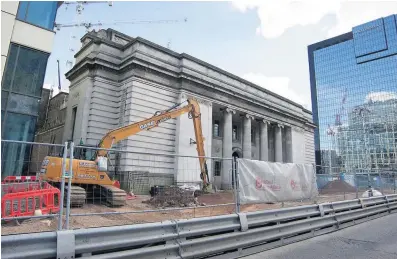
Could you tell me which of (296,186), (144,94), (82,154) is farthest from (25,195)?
(144,94)

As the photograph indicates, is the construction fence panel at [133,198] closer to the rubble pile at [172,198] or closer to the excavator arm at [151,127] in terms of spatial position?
the rubble pile at [172,198]

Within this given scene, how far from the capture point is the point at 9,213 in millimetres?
7980

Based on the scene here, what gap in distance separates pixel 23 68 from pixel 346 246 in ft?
55.4

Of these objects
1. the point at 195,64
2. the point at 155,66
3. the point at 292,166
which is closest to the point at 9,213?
the point at 292,166

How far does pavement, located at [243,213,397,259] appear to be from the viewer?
19.3ft

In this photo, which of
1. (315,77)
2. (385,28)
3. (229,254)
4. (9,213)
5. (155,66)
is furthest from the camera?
(315,77)

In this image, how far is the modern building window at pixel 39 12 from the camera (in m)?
15.1

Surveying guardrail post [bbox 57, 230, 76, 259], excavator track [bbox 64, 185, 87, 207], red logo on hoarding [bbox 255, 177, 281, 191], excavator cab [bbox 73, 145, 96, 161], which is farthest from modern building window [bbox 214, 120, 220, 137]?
guardrail post [bbox 57, 230, 76, 259]

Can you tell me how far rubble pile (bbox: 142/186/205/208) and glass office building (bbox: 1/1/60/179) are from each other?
320 inches

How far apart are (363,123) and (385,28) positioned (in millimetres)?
33913

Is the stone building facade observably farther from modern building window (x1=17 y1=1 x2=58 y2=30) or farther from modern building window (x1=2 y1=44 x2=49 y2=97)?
modern building window (x1=2 y1=44 x2=49 y2=97)

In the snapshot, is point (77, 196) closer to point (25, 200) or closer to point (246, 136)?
point (25, 200)

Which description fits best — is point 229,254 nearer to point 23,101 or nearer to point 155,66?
point 23,101

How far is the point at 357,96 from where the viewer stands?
9988cm
